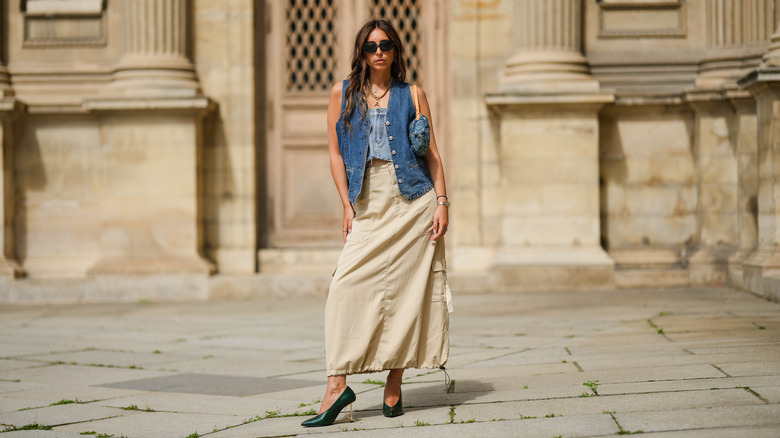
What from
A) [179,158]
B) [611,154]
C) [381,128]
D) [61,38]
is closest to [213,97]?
[179,158]

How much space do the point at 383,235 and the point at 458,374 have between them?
5.27ft

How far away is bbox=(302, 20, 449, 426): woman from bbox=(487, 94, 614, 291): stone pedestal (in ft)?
21.7

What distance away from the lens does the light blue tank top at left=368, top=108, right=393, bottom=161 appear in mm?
5051

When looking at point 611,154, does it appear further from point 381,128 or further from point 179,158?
point 381,128

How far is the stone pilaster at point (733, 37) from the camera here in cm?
1184

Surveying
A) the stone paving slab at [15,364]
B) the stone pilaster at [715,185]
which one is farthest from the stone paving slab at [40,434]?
the stone pilaster at [715,185]

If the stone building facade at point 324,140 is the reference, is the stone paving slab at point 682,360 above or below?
below

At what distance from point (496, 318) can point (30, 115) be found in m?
6.73

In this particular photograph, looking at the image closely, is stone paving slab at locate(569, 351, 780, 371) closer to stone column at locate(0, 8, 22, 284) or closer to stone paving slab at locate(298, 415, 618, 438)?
stone paving slab at locate(298, 415, 618, 438)

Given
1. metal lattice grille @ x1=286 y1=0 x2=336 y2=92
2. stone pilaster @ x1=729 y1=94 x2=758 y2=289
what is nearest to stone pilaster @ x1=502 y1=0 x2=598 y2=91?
stone pilaster @ x1=729 y1=94 x2=758 y2=289

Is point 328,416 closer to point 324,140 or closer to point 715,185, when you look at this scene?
point 715,185

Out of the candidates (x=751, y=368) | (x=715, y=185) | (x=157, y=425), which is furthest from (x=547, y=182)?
(x=157, y=425)

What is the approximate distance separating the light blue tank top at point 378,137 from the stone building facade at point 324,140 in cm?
670

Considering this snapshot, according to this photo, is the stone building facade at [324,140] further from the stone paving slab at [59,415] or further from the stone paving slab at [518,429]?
the stone paving slab at [518,429]
